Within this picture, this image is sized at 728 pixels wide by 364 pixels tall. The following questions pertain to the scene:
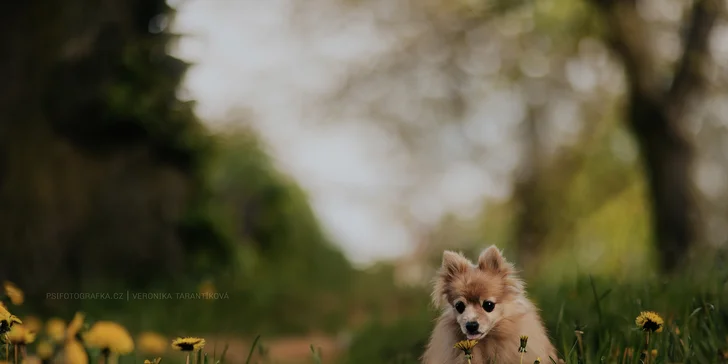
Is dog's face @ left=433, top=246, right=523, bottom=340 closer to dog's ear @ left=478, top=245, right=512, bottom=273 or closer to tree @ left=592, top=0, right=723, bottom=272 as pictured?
dog's ear @ left=478, top=245, right=512, bottom=273

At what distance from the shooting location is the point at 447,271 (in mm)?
2553

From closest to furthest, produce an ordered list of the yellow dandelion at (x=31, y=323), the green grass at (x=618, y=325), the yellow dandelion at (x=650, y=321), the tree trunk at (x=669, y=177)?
the yellow dandelion at (x=650, y=321)
the green grass at (x=618, y=325)
the yellow dandelion at (x=31, y=323)
the tree trunk at (x=669, y=177)

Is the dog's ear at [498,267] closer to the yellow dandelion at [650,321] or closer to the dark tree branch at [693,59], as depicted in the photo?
the yellow dandelion at [650,321]

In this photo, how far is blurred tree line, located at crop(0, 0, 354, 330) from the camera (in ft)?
23.4

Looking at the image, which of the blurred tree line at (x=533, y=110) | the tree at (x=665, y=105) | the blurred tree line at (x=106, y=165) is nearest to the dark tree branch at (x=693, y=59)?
the tree at (x=665, y=105)

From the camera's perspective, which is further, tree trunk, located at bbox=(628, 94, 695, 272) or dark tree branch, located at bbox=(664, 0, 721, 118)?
tree trunk, located at bbox=(628, 94, 695, 272)

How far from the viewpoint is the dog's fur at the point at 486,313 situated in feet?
8.09

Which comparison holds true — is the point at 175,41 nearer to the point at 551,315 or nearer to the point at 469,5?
the point at 551,315

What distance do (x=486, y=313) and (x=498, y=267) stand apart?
0.19 metres

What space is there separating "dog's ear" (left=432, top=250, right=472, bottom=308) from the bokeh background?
606mm

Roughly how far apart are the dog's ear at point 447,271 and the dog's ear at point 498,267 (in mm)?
62

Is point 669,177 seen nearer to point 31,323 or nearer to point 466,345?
point 31,323

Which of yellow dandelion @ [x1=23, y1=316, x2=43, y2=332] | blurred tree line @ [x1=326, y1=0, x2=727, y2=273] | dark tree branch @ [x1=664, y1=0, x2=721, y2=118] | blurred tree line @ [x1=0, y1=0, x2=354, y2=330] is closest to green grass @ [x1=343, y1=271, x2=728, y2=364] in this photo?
yellow dandelion @ [x1=23, y1=316, x2=43, y2=332]

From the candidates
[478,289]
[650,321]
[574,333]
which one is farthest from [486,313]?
[574,333]
